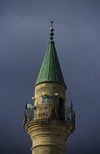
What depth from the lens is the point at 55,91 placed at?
99.5 ft

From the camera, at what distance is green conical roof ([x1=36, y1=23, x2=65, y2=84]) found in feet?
102

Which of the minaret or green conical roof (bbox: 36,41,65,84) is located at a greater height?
green conical roof (bbox: 36,41,65,84)

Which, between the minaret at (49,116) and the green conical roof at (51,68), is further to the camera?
the green conical roof at (51,68)

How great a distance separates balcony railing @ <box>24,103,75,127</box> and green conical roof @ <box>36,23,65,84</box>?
7.28 ft

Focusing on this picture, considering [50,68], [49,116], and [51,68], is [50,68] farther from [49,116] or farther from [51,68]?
[49,116]

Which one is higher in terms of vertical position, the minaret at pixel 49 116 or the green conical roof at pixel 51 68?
the green conical roof at pixel 51 68

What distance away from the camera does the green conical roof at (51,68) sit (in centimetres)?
3098

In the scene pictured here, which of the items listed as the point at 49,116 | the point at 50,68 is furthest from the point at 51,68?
the point at 49,116

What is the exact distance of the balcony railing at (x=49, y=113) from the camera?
2936 cm

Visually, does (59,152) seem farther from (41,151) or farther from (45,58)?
(45,58)

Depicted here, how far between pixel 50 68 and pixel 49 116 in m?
4.30

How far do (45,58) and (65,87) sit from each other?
312 centimetres

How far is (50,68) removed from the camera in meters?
31.6

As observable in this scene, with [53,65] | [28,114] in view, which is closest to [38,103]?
[28,114]
